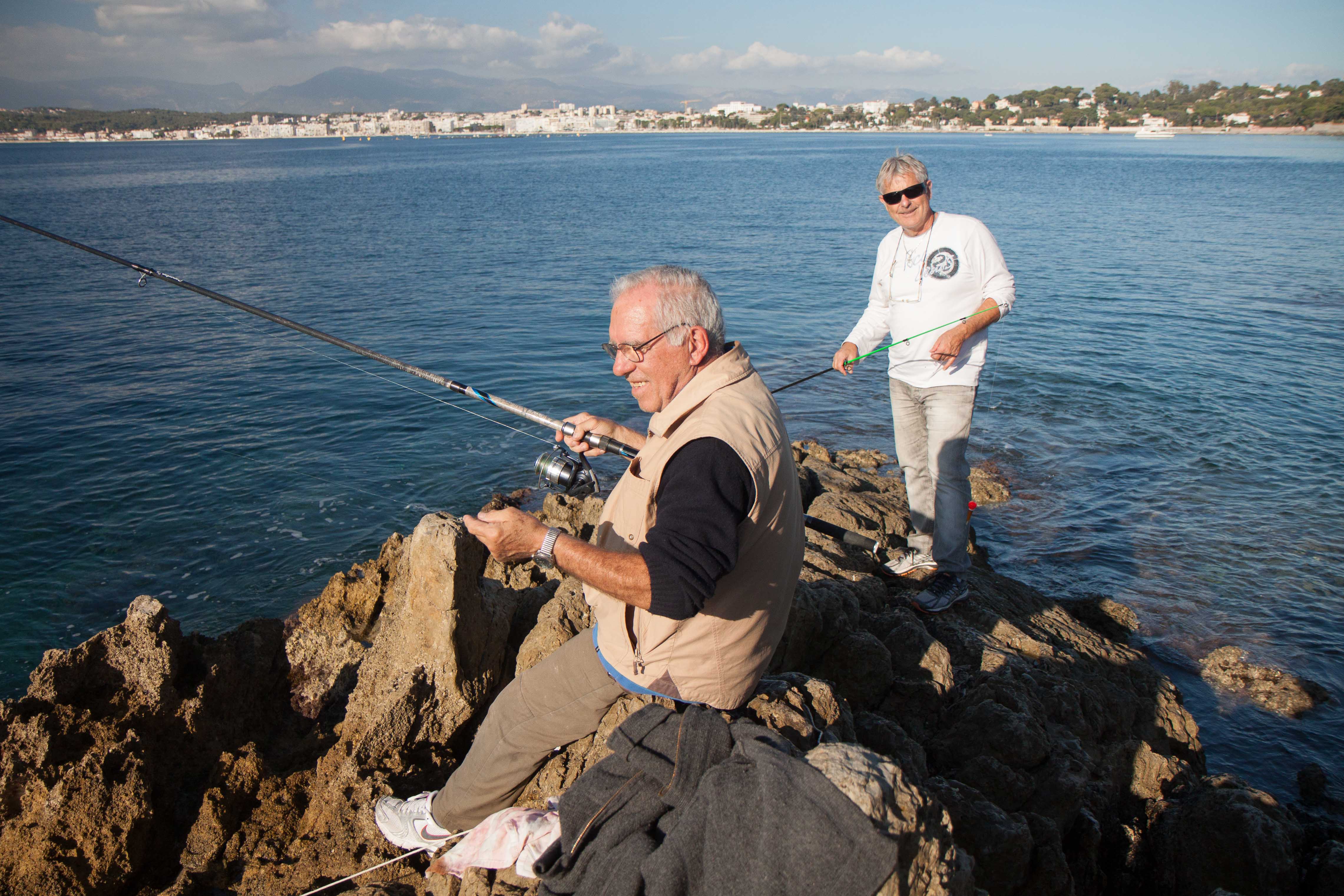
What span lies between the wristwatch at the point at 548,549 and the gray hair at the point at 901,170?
10.8 feet

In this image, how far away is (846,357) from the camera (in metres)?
5.78

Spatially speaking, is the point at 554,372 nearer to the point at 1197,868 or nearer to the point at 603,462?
the point at 603,462

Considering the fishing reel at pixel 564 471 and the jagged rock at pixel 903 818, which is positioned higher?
the fishing reel at pixel 564 471

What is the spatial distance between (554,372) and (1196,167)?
65567 mm

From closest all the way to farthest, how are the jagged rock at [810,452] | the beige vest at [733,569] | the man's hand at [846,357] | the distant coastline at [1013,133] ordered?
the beige vest at [733,569], the man's hand at [846,357], the jagged rock at [810,452], the distant coastline at [1013,133]

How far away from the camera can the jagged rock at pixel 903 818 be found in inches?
85.3

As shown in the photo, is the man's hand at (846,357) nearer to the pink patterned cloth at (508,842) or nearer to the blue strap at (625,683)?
the blue strap at (625,683)

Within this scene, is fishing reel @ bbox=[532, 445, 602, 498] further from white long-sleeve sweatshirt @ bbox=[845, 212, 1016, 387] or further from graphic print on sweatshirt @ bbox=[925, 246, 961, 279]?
graphic print on sweatshirt @ bbox=[925, 246, 961, 279]

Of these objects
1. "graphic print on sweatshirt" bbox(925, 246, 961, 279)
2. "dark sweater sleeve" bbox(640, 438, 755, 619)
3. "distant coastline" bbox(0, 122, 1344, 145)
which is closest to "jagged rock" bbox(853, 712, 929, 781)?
"dark sweater sleeve" bbox(640, 438, 755, 619)

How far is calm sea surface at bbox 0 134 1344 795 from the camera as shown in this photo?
25.9 feet

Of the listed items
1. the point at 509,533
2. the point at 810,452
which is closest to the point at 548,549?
the point at 509,533

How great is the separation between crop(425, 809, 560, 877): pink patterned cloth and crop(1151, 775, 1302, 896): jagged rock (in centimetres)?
315

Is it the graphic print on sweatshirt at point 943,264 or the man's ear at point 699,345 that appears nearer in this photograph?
the man's ear at point 699,345

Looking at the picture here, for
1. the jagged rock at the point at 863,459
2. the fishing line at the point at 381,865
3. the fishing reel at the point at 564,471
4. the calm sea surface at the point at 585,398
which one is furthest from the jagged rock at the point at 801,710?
the jagged rock at the point at 863,459
